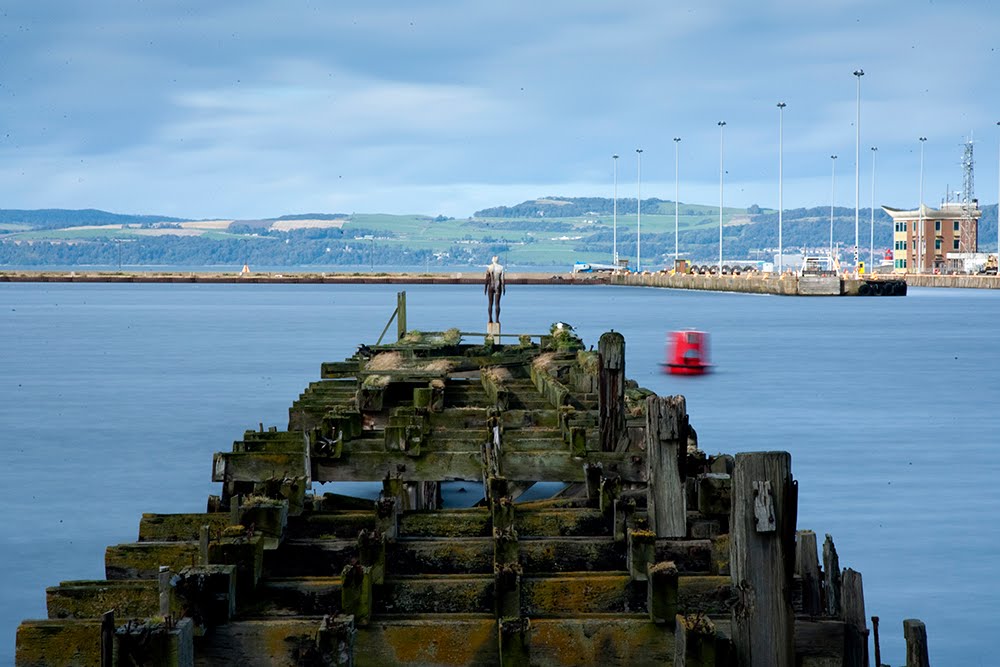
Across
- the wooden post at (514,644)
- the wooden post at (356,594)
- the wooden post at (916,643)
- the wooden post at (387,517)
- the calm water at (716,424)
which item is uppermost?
the wooden post at (387,517)

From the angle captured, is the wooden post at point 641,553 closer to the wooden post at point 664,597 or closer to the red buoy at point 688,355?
the wooden post at point 664,597

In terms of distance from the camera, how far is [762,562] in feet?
32.3

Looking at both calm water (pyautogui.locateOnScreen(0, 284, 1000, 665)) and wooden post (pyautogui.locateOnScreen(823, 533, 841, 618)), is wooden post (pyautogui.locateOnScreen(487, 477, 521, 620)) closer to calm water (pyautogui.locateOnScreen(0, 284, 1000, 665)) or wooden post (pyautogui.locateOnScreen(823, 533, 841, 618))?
wooden post (pyautogui.locateOnScreen(823, 533, 841, 618))

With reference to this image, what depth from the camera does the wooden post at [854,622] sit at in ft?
37.4

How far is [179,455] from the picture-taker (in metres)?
39.1

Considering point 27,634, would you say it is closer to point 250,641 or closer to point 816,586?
point 250,641

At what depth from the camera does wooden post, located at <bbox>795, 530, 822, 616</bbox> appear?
1395 centimetres

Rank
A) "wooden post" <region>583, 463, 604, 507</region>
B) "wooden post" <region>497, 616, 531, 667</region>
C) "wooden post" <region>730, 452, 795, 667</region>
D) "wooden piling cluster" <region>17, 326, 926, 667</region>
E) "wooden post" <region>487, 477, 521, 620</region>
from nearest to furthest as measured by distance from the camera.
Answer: "wooden post" <region>730, 452, 795, 667</region> < "wooden piling cluster" <region>17, 326, 926, 667</region> < "wooden post" <region>497, 616, 531, 667</region> < "wooden post" <region>487, 477, 521, 620</region> < "wooden post" <region>583, 463, 604, 507</region>

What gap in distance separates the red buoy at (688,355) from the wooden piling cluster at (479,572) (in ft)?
179

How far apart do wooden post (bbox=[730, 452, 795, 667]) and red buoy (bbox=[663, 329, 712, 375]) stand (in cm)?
6230

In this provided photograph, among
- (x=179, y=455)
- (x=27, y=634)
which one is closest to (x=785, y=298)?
(x=179, y=455)

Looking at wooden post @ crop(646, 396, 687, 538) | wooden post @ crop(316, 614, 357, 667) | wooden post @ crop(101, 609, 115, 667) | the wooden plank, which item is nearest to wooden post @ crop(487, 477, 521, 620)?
wooden post @ crop(316, 614, 357, 667)

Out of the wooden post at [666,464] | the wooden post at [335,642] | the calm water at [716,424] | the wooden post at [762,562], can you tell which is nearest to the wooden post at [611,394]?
the wooden post at [666,464]

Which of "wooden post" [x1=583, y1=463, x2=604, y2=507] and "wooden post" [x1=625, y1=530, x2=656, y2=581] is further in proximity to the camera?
"wooden post" [x1=583, y1=463, x2=604, y2=507]
